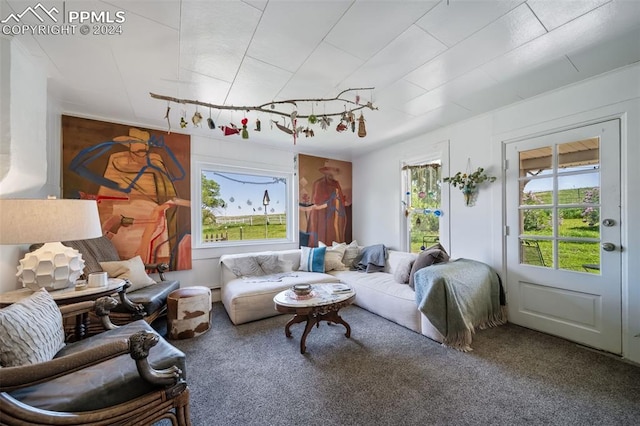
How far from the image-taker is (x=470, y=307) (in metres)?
2.37

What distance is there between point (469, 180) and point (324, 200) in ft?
7.71

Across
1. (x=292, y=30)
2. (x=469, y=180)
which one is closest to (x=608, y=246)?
(x=469, y=180)

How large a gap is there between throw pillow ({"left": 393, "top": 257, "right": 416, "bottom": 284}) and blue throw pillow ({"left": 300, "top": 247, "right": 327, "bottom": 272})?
3.72ft

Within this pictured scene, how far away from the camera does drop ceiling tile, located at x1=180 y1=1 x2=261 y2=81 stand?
1396 millimetres

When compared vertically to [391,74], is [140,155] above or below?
below

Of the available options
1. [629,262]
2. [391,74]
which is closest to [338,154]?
[391,74]

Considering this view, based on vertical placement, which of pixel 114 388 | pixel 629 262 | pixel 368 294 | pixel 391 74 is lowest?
pixel 368 294

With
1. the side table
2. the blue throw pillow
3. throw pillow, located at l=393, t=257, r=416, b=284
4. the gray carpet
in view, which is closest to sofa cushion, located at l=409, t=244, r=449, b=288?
throw pillow, located at l=393, t=257, r=416, b=284

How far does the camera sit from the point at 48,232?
1526 mm

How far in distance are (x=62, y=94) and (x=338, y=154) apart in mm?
3599

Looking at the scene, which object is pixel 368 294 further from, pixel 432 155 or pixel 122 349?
pixel 122 349

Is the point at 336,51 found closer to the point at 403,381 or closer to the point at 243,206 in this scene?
the point at 403,381

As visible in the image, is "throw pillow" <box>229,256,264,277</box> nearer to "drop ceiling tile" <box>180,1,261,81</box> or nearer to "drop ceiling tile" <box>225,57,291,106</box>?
"drop ceiling tile" <box>225,57,291,106</box>

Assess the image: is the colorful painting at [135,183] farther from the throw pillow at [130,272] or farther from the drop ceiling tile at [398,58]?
the drop ceiling tile at [398,58]
